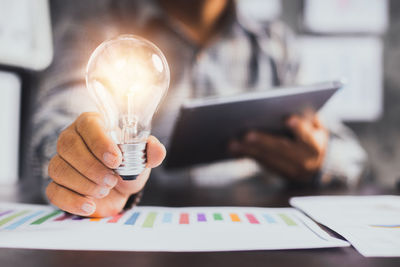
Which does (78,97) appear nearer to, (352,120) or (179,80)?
(179,80)

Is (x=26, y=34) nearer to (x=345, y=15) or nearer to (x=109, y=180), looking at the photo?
(x=109, y=180)

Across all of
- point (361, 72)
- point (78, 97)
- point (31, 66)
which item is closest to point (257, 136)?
point (78, 97)

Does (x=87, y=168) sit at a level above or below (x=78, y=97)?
below

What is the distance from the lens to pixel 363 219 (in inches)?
12.4

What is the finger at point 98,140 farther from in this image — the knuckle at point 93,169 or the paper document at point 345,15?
the paper document at point 345,15

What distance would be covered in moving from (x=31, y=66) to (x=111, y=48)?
812 millimetres

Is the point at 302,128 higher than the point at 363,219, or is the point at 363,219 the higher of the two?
the point at 302,128

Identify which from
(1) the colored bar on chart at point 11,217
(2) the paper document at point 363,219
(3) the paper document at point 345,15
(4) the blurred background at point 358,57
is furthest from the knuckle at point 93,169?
(3) the paper document at point 345,15

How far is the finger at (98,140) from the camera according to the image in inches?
→ 9.9

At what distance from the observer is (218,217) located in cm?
33

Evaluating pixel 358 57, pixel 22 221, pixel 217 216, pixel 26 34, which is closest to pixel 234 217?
pixel 217 216

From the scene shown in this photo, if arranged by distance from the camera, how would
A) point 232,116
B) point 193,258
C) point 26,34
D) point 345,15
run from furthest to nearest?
point 345,15 → point 26,34 → point 232,116 → point 193,258

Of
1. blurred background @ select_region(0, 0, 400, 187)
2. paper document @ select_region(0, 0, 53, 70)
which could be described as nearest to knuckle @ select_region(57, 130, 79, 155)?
paper document @ select_region(0, 0, 53, 70)

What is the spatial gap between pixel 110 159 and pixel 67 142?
0.07 metres
